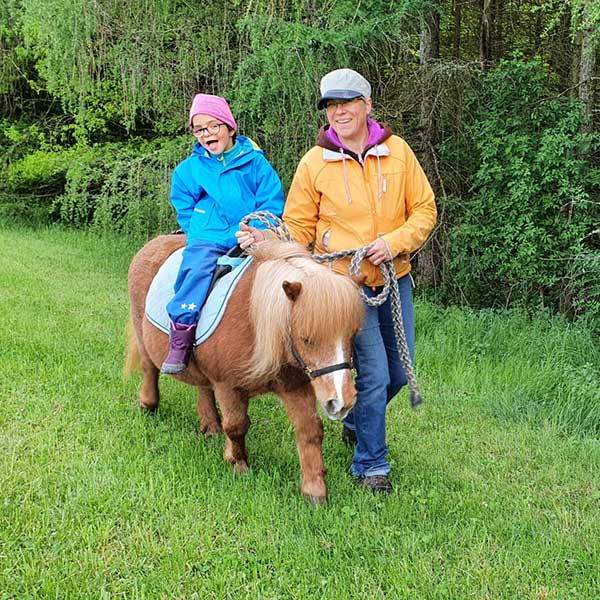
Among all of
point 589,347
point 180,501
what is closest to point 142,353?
point 180,501

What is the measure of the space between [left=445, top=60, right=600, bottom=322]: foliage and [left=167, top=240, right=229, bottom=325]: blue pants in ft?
14.0

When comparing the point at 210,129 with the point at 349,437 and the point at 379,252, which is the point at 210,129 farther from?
the point at 349,437

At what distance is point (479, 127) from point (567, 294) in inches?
81.3

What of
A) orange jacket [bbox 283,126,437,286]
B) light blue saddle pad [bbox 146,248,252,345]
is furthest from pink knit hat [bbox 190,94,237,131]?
light blue saddle pad [bbox 146,248,252,345]

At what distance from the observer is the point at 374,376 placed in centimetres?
364

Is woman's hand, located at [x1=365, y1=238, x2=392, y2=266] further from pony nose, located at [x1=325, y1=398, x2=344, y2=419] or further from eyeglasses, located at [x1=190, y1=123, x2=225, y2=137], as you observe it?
eyeglasses, located at [x1=190, y1=123, x2=225, y2=137]

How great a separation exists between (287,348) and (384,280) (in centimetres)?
73

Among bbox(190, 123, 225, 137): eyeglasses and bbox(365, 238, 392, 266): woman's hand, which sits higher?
bbox(190, 123, 225, 137): eyeglasses

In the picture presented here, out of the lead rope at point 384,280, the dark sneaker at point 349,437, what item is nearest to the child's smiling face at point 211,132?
the lead rope at point 384,280

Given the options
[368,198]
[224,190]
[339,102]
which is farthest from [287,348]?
[339,102]

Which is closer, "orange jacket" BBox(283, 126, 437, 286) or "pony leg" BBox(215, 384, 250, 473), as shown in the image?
"orange jacket" BBox(283, 126, 437, 286)

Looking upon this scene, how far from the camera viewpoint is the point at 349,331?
3.08 m

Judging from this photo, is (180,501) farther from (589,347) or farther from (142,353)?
(589,347)

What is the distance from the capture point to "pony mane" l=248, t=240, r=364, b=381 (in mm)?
3008
